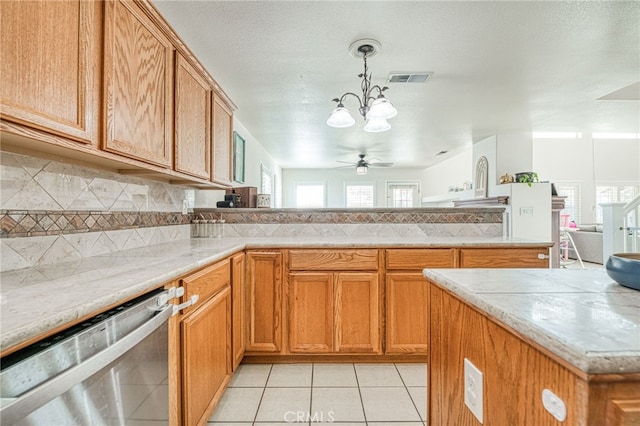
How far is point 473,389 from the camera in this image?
0.80 metres

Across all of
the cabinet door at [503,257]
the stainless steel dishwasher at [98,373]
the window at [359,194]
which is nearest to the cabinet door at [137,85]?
the stainless steel dishwasher at [98,373]

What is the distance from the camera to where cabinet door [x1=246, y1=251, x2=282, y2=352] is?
2.22 m

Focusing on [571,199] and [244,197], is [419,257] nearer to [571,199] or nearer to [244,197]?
[244,197]

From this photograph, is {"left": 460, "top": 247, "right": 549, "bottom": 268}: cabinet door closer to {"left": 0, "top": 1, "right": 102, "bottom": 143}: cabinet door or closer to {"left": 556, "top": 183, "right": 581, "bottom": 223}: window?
{"left": 0, "top": 1, "right": 102, "bottom": 143}: cabinet door

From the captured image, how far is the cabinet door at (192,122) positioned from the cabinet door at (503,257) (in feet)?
6.42

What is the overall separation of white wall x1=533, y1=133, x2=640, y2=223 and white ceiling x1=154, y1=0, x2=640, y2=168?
4522 mm

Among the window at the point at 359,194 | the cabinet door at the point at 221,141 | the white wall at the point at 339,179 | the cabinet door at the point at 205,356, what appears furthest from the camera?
the window at the point at 359,194

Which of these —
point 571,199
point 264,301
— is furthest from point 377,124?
point 571,199

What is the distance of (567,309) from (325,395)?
1610 mm

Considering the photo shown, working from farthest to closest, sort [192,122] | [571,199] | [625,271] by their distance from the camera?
1. [571,199]
2. [192,122]
3. [625,271]

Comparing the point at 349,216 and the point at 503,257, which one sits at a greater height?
the point at 349,216

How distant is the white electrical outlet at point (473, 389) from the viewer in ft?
2.52

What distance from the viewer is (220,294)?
1.75 m

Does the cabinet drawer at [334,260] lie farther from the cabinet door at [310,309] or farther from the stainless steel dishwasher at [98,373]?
the stainless steel dishwasher at [98,373]
